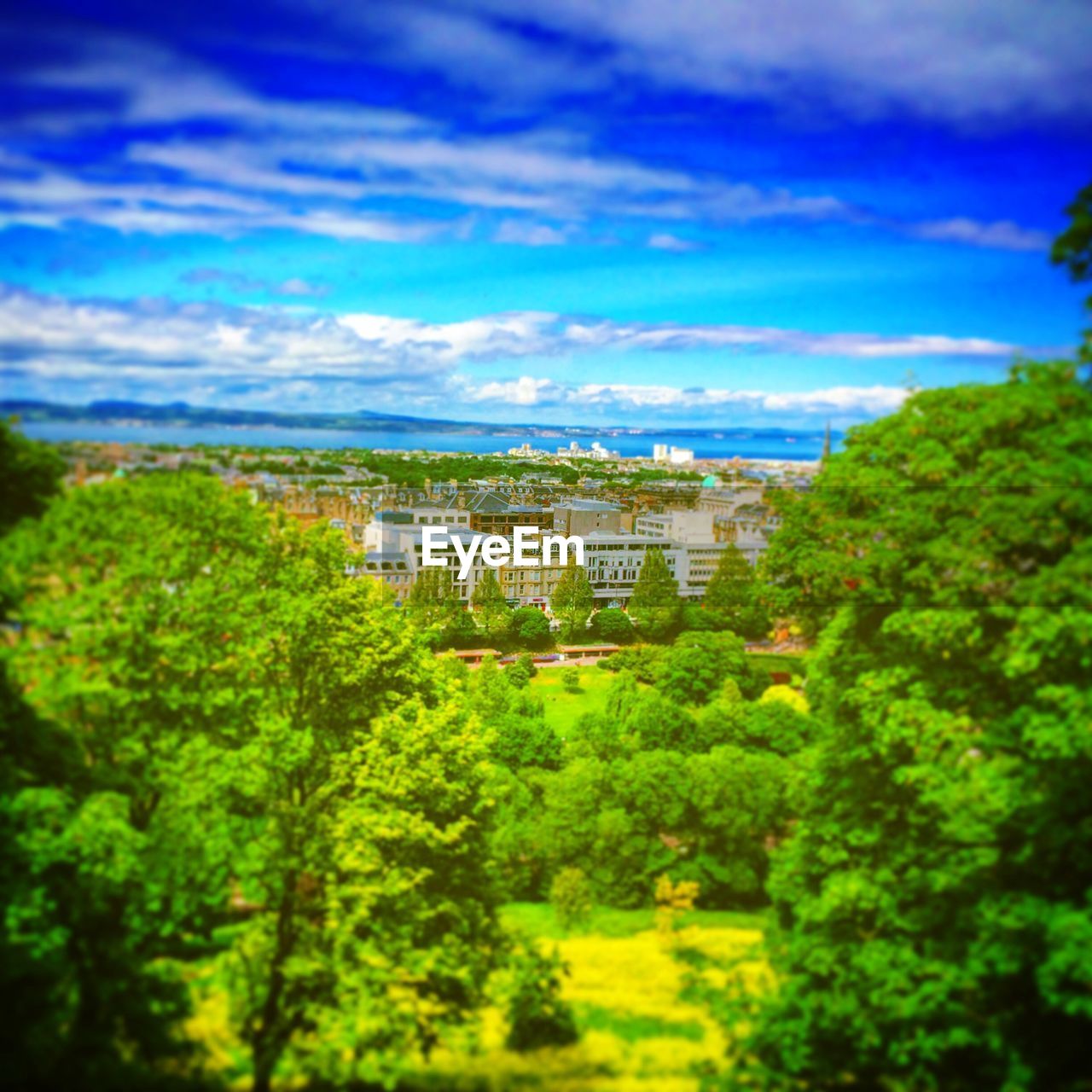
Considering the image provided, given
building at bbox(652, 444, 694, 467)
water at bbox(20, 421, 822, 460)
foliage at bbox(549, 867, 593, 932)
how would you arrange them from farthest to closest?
1. building at bbox(652, 444, 694, 467)
2. foliage at bbox(549, 867, 593, 932)
3. water at bbox(20, 421, 822, 460)

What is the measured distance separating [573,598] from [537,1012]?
8.05 meters

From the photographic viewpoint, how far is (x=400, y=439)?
1477 centimetres

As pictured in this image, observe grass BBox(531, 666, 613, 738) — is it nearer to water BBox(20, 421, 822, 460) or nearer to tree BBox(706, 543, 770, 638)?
tree BBox(706, 543, 770, 638)

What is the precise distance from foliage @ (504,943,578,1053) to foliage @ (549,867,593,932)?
137cm

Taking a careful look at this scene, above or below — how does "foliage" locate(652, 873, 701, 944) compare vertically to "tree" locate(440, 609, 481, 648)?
below

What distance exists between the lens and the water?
29.8 feet

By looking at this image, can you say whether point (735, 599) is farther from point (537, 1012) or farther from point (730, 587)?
point (537, 1012)

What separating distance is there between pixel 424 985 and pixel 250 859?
6.69 feet

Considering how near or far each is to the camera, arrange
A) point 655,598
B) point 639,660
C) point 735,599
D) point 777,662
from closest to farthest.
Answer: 1. point 777,662
2. point 735,599
3. point 655,598
4. point 639,660

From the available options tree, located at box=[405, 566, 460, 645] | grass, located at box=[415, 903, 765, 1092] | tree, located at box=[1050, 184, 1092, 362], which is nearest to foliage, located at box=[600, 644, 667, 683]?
tree, located at box=[405, 566, 460, 645]

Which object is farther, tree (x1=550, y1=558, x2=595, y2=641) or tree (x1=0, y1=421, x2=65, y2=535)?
tree (x1=550, y1=558, x2=595, y2=641)

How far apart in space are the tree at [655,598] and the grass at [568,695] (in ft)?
4.04

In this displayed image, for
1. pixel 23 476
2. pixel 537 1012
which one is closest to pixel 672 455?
pixel 537 1012

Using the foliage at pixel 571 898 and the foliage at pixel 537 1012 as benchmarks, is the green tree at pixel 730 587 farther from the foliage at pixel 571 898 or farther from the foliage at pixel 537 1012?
the foliage at pixel 537 1012
